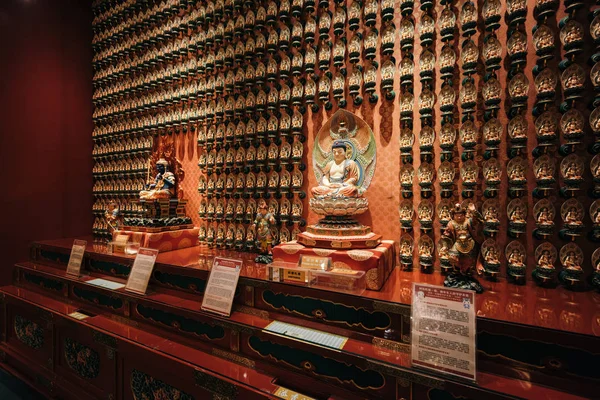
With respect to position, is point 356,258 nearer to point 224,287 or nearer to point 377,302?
point 377,302

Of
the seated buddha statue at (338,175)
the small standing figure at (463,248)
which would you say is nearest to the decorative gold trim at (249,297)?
the seated buddha statue at (338,175)

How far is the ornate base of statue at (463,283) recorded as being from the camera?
1.54 m

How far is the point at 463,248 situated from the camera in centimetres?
154

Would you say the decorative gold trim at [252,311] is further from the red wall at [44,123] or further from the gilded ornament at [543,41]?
the red wall at [44,123]

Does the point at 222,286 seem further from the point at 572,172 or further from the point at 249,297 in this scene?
the point at 572,172

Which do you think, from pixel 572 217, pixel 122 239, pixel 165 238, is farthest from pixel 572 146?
pixel 122 239

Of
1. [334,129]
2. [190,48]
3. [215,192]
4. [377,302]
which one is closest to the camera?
[377,302]

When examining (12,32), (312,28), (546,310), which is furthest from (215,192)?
(12,32)

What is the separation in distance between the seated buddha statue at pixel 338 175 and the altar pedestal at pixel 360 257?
1.21 ft

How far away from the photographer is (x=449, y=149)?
6.48ft

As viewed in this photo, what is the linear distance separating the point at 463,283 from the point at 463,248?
0.18 meters

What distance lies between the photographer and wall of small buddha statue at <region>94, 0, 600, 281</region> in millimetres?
1676

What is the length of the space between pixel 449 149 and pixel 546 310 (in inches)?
40.5

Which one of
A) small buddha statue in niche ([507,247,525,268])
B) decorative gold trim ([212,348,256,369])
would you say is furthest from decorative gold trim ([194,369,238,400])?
small buddha statue in niche ([507,247,525,268])
